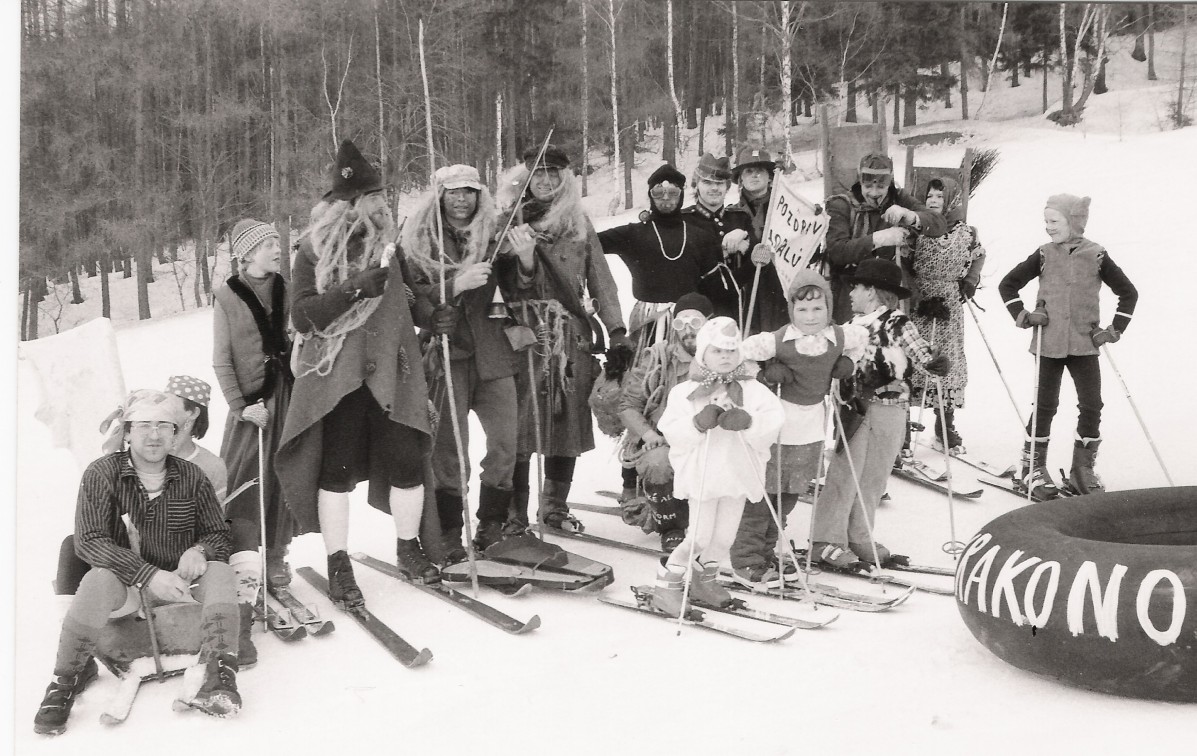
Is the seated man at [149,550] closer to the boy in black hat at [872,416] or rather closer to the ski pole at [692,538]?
the ski pole at [692,538]

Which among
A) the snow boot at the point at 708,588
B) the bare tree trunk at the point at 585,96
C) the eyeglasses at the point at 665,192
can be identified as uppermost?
the bare tree trunk at the point at 585,96

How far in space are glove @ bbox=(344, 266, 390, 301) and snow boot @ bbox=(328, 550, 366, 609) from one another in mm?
917

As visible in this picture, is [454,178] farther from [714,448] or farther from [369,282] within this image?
[714,448]

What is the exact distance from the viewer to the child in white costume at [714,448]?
3.62 meters

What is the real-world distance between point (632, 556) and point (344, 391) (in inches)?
57.7

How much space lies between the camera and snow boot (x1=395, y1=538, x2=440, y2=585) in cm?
399

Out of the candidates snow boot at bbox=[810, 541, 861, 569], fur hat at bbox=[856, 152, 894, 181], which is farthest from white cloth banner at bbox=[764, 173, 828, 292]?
snow boot at bbox=[810, 541, 861, 569]

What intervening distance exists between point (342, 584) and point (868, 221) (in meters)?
2.83

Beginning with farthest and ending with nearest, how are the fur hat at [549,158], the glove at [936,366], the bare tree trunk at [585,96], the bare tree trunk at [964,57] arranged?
the bare tree trunk at [964,57], the bare tree trunk at [585,96], the fur hat at [549,158], the glove at [936,366]

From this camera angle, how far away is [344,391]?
367 centimetres

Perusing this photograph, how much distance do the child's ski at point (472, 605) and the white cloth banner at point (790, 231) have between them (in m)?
1.79

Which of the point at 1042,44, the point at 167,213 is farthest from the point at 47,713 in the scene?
the point at 1042,44

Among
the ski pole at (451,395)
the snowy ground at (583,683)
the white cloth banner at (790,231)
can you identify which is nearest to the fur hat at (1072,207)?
the white cloth banner at (790,231)

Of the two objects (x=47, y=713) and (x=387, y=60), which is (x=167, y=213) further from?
(x=47, y=713)
